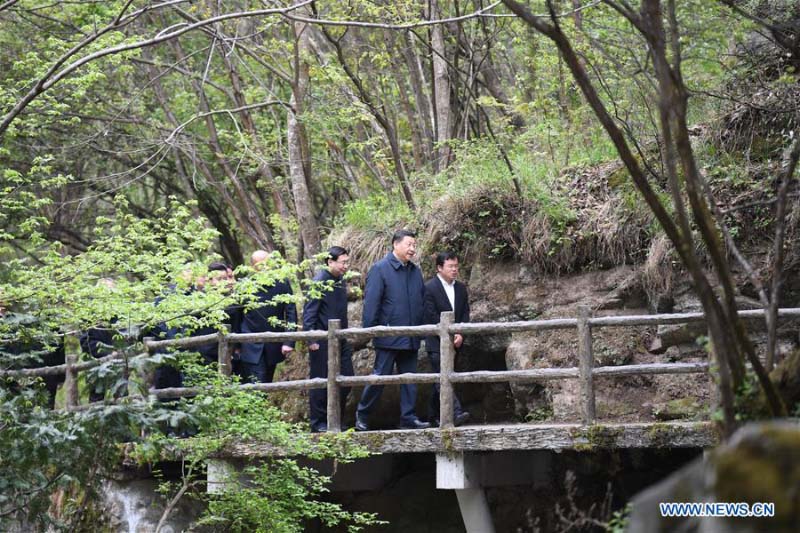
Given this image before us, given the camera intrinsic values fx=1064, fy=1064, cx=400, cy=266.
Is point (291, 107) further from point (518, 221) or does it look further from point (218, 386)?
point (218, 386)

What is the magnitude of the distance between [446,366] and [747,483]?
22.6 feet

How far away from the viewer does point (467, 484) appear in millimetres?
9922

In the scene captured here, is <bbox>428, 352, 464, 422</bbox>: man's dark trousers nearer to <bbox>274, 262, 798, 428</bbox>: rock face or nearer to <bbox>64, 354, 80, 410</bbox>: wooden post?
<bbox>274, 262, 798, 428</bbox>: rock face

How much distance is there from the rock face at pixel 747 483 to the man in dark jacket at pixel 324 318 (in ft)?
24.5

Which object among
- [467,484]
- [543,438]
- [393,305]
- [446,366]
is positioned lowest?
[467,484]

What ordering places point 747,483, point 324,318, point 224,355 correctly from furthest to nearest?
point 324,318 → point 224,355 → point 747,483

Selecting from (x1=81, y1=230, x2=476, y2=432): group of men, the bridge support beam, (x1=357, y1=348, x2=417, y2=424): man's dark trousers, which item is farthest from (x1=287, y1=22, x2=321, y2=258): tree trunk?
the bridge support beam

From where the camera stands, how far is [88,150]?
1869 centimetres

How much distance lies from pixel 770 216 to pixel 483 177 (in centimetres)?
340

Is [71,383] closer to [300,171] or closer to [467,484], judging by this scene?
[300,171]

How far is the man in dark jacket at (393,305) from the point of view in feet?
34.8

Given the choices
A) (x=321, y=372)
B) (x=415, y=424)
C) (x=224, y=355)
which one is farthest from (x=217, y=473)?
(x=415, y=424)

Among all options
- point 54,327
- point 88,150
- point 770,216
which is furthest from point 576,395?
point 88,150

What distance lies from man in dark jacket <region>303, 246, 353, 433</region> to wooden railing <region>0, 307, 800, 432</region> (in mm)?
456
